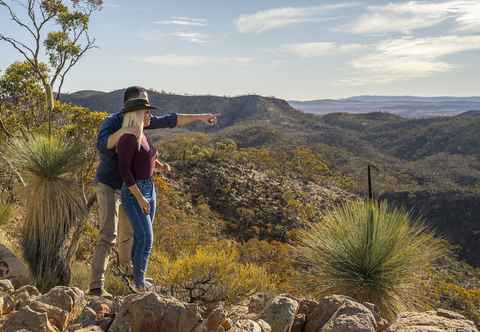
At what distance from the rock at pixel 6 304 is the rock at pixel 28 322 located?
54 cm

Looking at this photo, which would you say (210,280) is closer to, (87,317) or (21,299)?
(21,299)

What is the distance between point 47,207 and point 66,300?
6.26 feet

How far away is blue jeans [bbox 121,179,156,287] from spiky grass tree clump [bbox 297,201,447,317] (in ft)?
5.39

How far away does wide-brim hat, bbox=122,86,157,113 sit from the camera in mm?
4082

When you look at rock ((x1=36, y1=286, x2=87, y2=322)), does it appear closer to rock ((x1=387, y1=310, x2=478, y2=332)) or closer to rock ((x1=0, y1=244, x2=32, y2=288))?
rock ((x1=0, y1=244, x2=32, y2=288))

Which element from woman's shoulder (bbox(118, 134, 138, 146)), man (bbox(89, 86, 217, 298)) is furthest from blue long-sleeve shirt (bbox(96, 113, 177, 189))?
woman's shoulder (bbox(118, 134, 138, 146))

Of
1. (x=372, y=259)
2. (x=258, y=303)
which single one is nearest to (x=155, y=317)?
(x=258, y=303)

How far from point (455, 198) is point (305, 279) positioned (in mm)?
43937

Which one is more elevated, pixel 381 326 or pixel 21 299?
pixel 21 299

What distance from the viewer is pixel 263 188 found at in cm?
3016

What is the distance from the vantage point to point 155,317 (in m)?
2.84

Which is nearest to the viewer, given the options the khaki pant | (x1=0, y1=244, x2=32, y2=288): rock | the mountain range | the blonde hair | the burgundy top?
the burgundy top

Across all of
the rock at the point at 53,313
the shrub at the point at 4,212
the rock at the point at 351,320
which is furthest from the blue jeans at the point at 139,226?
the shrub at the point at 4,212

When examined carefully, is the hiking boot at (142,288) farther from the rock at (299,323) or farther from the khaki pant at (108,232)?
the rock at (299,323)
